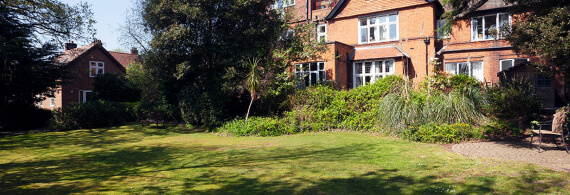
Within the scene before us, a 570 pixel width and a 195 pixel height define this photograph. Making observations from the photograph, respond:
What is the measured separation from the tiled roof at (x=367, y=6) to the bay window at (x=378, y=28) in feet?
1.72

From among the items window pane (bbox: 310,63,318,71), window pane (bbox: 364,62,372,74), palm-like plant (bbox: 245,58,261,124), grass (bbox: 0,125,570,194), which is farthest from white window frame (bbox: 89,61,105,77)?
window pane (bbox: 364,62,372,74)

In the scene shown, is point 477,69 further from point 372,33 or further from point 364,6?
point 364,6

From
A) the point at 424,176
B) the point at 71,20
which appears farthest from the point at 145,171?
the point at 71,20

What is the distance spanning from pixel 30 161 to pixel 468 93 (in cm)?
1351

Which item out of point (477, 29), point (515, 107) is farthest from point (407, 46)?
point (515, 107)

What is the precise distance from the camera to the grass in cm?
524

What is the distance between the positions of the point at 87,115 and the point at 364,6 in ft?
59.1

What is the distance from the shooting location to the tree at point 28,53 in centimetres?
1469

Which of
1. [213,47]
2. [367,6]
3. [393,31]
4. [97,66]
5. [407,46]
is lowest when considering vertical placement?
[213,47]

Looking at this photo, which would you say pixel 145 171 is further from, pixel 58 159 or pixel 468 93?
pixel 468 93

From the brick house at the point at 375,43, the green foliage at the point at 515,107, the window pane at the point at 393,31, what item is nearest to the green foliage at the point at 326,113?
the green foliage at the point at 515,107

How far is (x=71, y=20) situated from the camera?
15.6m

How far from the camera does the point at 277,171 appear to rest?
655 cm

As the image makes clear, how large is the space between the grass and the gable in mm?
13118
